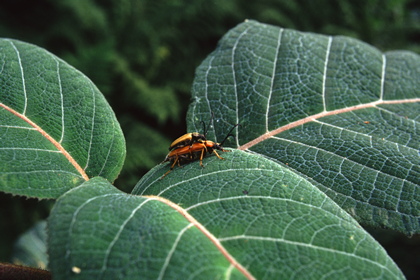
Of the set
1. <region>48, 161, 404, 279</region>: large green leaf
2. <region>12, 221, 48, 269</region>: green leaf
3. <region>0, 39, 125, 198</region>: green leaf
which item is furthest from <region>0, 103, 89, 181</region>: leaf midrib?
<region>12, 221, 48, 269</region>: green leaf

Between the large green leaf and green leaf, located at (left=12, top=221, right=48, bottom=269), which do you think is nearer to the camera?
the large green leaf

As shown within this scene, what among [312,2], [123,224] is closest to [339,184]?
[123,224]

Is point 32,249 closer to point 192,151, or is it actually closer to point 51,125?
point 51,125

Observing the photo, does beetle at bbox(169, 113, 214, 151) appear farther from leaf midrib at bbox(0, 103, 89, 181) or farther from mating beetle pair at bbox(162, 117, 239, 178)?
leaf midrib at bbox(0, 103, 89, 181)

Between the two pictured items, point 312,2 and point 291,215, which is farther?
point 312,2

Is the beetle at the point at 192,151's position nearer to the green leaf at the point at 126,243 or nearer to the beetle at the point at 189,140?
the beetle at the point at 189,140

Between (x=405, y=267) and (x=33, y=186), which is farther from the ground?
(x=33, y=186)

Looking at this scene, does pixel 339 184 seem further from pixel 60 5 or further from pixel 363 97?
pixel 60 5
